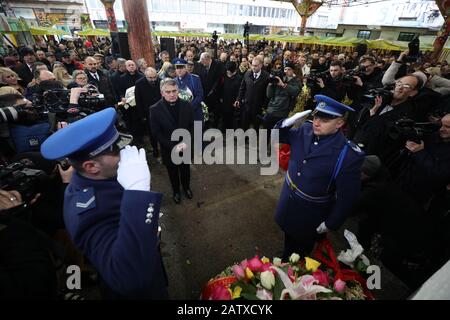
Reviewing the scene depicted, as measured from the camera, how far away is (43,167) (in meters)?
2.07

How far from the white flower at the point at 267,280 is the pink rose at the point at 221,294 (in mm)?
237

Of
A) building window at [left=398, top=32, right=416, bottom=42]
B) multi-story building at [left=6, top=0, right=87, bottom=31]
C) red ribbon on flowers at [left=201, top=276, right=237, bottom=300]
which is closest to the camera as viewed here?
red ribbon on flowers at [left=201, top=276, right=237, bottom=300]

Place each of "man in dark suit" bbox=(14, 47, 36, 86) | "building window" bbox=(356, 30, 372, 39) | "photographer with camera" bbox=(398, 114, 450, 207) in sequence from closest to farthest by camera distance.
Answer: "photographer with camera" bbox=(398, 114, 450, 207) → "man in dark suit" bbox=(14, 47, 36, 86) → "building window" bbox=(356, 30, 372, 39)

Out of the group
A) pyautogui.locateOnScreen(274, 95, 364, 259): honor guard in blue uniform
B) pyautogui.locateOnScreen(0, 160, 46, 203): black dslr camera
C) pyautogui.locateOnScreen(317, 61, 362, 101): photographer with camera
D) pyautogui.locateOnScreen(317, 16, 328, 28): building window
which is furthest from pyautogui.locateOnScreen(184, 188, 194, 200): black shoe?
pyautogui.locateOnScreen(317, 16, 328, 28): building window

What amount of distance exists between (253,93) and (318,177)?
3465 mm

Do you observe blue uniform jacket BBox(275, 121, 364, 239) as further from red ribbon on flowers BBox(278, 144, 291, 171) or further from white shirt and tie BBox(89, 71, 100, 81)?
white shirt and tie BBox(89, 71, 100, 81)

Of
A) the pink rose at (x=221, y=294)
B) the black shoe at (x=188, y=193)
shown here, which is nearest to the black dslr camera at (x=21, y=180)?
the pink rose at (x=221, y=294)

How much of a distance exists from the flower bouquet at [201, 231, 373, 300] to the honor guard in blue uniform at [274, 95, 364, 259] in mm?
515

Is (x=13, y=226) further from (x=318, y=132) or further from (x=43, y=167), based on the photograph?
(x=318, y=132)

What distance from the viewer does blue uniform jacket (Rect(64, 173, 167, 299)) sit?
1044mm

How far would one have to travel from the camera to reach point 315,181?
81.0 inches

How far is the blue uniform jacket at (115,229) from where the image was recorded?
1044 mm

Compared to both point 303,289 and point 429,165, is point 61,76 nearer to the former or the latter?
point 303,289

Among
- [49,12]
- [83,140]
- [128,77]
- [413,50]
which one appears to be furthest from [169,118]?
[49,12]
